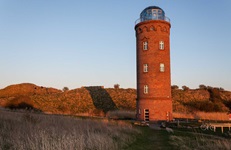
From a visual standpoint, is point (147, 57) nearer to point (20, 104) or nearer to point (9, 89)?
point (20, 104)

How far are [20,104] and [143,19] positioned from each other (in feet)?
105

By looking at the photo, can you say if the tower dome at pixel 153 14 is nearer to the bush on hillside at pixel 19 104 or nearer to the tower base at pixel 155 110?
the tower base at pixel 155 110

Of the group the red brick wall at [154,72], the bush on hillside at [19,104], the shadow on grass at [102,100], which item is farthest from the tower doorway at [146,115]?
the bush on hillside at [19,104]

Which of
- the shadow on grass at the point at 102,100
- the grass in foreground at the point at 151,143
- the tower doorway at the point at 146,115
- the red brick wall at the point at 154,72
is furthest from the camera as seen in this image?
the shadow on grass at the point at 102,100

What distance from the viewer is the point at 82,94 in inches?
2422

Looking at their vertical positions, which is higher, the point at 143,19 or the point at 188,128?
the point at 143,19

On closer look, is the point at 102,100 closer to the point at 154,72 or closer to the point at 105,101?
the point at 105,101

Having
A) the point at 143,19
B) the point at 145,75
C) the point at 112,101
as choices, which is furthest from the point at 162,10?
the point at 112,101

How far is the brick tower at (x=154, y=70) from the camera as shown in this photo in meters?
26.5

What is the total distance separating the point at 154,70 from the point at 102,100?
32.1 metres

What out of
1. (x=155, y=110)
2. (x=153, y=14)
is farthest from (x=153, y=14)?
(x=155, y=110)

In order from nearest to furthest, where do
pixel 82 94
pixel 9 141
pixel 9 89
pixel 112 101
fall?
pixel 9 141
pixel 112 101
pixel 82 94
pixel 9 89

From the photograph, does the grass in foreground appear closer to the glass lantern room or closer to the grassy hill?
the glass lantern room

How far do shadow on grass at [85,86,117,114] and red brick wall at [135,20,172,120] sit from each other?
896 inches
